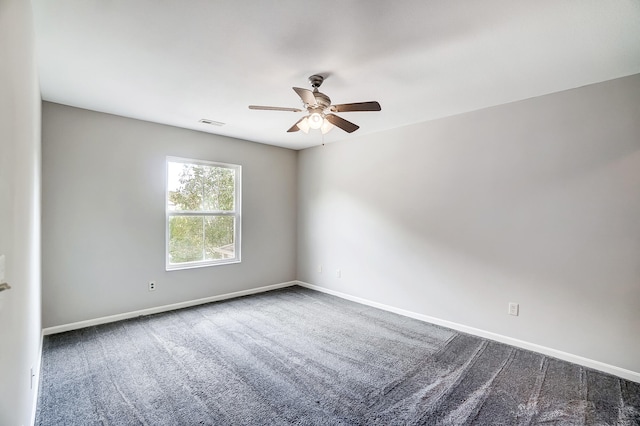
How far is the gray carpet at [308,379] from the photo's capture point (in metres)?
2.03

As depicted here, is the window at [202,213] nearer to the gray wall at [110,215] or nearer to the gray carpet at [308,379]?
the gray wall at [110,215]

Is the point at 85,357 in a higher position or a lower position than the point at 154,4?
lower

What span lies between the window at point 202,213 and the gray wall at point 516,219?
1875 mm

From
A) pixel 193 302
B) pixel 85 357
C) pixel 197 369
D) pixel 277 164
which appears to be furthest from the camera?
pixel 277 164

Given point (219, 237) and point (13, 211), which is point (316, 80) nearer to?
point (13, 211)

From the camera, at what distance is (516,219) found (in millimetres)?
3096

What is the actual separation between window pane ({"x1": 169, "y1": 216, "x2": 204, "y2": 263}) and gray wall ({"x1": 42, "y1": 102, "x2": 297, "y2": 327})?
0.16 metres

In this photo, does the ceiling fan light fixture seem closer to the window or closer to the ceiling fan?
the ceiling fan

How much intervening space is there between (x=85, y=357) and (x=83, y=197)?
1.72 meters

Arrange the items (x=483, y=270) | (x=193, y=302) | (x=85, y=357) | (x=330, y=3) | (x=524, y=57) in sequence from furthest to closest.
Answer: (x=193, y=302)
(x=483, y=270)
(x=85, y=357)
(x=524, y=57)
(x=330, y=3)

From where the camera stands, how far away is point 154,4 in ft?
5.62

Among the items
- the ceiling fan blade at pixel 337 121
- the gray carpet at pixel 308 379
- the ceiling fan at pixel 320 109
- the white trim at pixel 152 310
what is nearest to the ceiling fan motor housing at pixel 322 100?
the ceiling fan at pixel 320 109

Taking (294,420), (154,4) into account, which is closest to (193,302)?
(294,420)

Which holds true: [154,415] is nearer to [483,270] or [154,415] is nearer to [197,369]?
[197,369]
